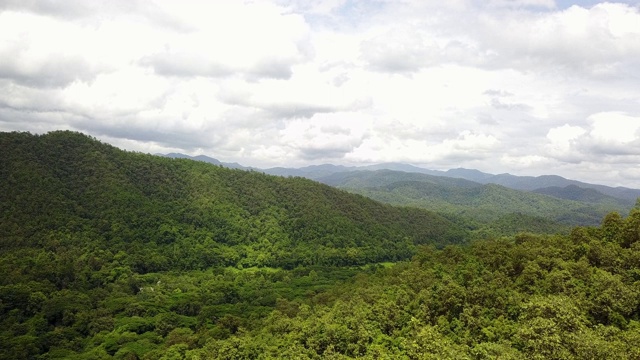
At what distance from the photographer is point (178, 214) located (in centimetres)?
12912

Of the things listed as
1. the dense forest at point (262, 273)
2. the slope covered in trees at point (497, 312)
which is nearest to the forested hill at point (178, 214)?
the dense forest at point (262, 273)

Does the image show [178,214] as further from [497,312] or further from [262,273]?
[497,312]

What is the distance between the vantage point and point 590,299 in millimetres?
32125

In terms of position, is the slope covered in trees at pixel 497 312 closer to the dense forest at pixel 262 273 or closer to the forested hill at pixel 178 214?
the dense forest at pixel 262 273

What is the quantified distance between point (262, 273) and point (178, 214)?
137 ft

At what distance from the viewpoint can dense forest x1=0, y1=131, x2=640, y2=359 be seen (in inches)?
1277

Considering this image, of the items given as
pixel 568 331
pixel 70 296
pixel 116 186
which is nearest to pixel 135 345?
pixel 70 296

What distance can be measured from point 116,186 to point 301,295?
80583mm

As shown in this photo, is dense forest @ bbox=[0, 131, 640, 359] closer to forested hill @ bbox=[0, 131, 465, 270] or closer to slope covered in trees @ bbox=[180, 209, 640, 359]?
slope covered in trees @ bbox=[180, 209, 640, 359]

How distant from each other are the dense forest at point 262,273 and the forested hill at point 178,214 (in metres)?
0.58

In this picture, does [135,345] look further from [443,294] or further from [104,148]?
[104,148]

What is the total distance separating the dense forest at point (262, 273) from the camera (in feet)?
106

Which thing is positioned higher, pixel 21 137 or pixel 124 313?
pixel 21 137

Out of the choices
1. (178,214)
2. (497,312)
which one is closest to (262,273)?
(178,214)
